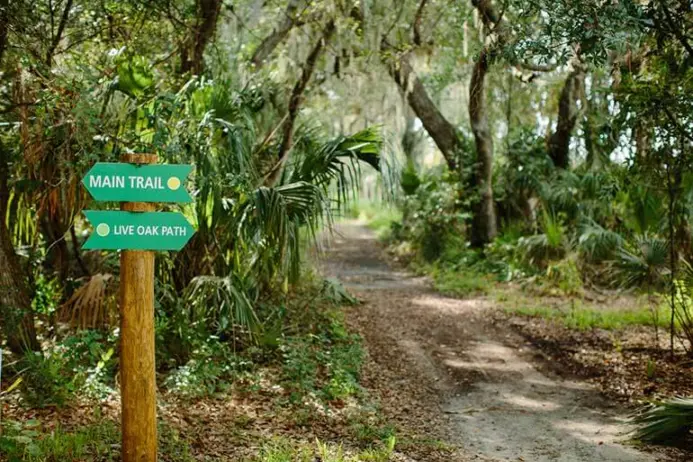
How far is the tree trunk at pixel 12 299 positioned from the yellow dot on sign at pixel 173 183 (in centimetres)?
295

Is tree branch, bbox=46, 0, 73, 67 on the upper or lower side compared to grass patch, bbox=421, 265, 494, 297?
upper

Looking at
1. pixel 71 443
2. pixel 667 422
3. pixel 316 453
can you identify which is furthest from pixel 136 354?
pixel 667 422

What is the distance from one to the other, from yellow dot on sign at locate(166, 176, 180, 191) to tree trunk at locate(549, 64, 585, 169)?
37.2 ft

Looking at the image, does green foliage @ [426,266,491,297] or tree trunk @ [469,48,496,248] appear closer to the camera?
green foliage @ [426,266,491,297]

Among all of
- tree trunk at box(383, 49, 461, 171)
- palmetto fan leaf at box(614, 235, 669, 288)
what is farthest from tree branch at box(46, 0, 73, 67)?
tree trunk at box(383, 49, 461, 171)

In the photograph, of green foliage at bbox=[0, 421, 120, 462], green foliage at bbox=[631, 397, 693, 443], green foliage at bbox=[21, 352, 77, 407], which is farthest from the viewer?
green foliage at bbox=[21, 352, 77, 407]

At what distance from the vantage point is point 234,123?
24.4 feet

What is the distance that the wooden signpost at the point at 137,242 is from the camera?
4.00 m

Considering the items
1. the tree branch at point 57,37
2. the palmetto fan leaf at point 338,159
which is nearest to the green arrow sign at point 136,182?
the tree branch at point 57,37

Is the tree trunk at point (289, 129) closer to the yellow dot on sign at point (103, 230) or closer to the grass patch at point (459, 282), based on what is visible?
the yellow dot on sign at point (103, 230)

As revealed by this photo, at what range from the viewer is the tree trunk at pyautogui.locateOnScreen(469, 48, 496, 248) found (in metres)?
14.5

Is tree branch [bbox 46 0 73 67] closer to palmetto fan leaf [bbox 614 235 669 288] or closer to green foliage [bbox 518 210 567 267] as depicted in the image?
palmetto fan leaf [bbox 614 235 669 288]

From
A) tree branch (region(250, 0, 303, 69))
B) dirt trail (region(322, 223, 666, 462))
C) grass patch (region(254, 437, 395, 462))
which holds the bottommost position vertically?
dirt trail (region(322, 223, 666, 462))

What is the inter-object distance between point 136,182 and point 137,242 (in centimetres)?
35
